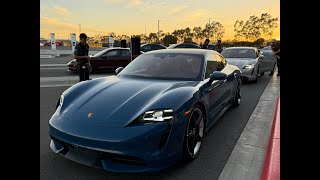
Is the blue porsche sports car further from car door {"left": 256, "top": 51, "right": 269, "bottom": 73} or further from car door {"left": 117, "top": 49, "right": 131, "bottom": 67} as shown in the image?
car door {"left": 117, "top": 49, "right": 131, "bottom": 67}

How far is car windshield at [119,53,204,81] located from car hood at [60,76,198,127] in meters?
0.28

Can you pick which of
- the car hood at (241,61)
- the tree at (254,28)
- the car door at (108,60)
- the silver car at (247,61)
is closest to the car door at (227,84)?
the car hood at (241,61)

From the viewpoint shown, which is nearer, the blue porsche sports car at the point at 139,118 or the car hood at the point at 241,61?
the blue porsche sports car at the point at 139,118

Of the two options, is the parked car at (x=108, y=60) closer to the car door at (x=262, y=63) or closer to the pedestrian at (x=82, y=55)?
the pedestrian at (x=82, y=55)

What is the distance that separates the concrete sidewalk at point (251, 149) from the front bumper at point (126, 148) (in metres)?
0.76

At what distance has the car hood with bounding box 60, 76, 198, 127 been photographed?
3.04 m

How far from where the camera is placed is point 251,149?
12.8 feet

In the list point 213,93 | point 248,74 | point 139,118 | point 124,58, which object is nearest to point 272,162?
point 213,93

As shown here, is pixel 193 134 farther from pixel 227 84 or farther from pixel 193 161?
pixel 227 84

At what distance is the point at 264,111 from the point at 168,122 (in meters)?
3.77

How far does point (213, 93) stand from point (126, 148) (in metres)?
1.97

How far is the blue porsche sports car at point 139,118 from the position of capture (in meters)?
2.80

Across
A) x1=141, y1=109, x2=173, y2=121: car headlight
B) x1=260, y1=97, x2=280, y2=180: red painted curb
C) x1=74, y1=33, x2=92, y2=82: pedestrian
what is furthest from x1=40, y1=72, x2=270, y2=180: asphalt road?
x1=74, y1=33, x2=92, y2=82: pedestrian
